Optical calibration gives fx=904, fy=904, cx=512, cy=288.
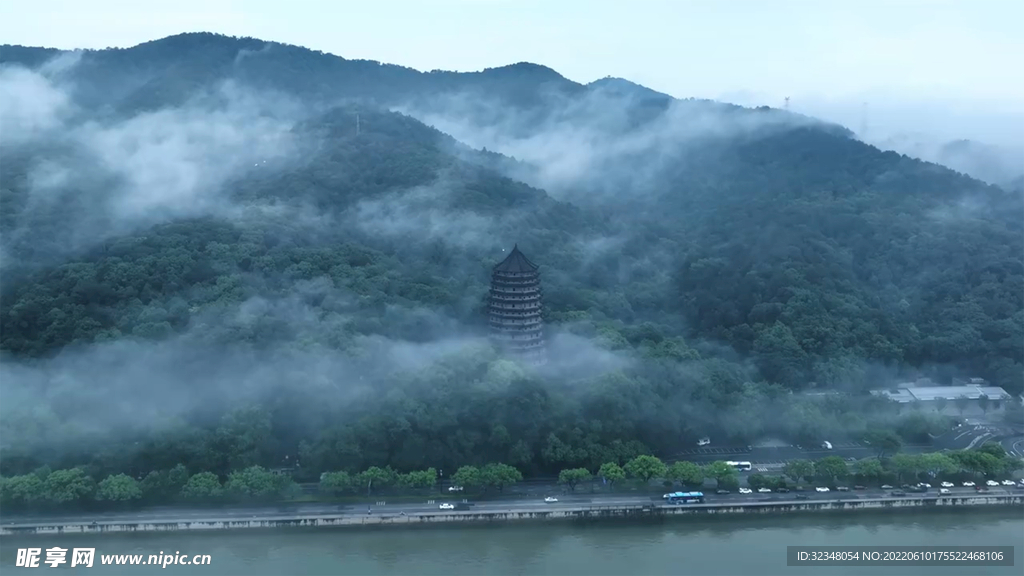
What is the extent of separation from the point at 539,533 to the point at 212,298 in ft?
47.8

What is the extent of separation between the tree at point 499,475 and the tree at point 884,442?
10.2 m

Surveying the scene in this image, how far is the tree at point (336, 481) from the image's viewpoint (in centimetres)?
2259

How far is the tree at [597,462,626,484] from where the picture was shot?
2327cm

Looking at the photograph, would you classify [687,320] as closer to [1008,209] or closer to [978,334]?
[978,334]

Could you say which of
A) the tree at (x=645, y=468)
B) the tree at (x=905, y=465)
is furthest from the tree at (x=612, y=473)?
the tree at (x=905, y=465)

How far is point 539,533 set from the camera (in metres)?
21.8

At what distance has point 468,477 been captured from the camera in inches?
904

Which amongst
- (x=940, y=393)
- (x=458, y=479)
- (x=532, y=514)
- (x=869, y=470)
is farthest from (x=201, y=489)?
(x=940, y=393)

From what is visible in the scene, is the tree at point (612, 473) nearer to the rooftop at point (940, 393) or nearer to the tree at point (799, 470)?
the tree at point (799, 470)

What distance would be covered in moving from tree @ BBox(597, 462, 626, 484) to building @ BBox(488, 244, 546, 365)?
562cm

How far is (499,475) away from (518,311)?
22.7 feet

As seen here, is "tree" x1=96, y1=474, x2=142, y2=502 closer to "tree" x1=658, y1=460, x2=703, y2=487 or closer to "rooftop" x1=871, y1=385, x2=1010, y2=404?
"tree" x1=658, y1=460, x2=703, y2=487

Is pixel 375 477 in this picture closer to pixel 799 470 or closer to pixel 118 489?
pixel 118 489

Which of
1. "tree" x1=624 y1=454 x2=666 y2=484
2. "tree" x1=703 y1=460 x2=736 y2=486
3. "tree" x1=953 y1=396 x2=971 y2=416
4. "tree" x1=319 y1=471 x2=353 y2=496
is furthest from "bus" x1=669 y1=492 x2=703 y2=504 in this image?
"tree" x1=953 y1=396 x2=971 y2=416
